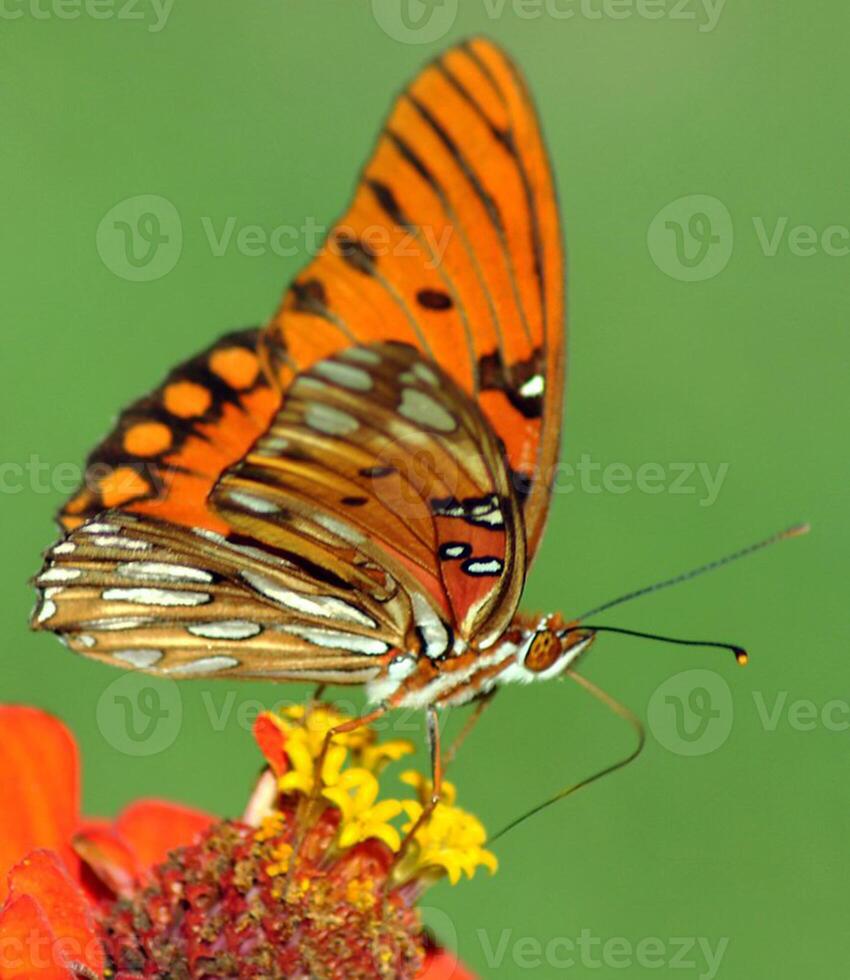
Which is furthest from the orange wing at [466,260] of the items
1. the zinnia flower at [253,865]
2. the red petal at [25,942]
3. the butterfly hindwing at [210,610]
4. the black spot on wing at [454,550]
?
the red petal at [25,942]

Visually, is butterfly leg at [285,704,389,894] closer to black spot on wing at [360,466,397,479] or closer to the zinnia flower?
the zinnia flower

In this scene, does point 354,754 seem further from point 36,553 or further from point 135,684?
point 36,553

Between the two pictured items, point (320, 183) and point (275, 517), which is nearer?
point (275, 517)

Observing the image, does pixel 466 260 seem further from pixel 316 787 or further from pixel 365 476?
pixel 316 787

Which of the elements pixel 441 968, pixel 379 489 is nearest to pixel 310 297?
pixel 379 489

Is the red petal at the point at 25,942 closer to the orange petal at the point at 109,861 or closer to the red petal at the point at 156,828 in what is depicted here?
the orange petal at the point at 109,861

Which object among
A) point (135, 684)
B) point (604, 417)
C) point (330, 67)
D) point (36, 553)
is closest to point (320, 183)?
point (330, 67)

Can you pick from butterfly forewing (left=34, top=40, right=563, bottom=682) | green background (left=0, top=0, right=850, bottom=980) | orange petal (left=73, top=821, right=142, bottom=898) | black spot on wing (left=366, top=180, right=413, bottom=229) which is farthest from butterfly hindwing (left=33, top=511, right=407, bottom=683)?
green background (left=0, top=0, right=850, bottom=980)
